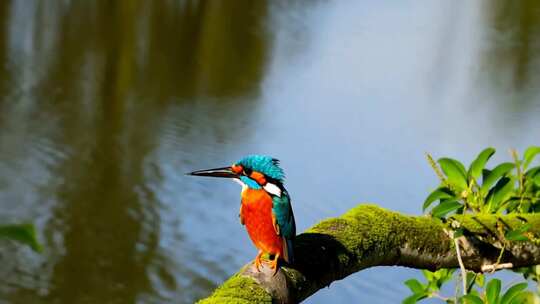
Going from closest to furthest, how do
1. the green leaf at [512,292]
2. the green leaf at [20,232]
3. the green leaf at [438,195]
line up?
the green leaf at [20,232] → the green leaf at [512,292] → the green leaf at [438,195]

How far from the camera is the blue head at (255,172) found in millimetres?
1636

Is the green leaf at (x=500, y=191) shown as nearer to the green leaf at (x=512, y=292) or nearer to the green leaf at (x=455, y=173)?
the green leaf at (x=455, y=173)

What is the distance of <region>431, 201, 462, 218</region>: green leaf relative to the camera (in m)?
1.87

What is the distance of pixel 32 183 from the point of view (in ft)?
25.2

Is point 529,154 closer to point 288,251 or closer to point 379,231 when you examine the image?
point 379,231

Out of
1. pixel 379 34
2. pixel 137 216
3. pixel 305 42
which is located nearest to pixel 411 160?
pixel 137 216

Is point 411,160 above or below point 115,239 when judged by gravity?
above

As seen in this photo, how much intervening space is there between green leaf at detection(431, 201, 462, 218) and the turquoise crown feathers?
417 mm

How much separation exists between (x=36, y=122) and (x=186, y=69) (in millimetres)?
3190

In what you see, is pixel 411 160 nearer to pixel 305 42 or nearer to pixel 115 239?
pixel 115 239

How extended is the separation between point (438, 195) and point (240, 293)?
0.92m

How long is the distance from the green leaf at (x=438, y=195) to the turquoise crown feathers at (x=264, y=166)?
48 cm

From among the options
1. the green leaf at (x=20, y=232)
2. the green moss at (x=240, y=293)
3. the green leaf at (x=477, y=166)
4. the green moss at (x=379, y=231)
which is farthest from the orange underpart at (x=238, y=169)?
the green leaf at (x=20, y=232)

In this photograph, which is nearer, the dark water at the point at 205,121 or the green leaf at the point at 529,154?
the green leaf at the point at 529,154
